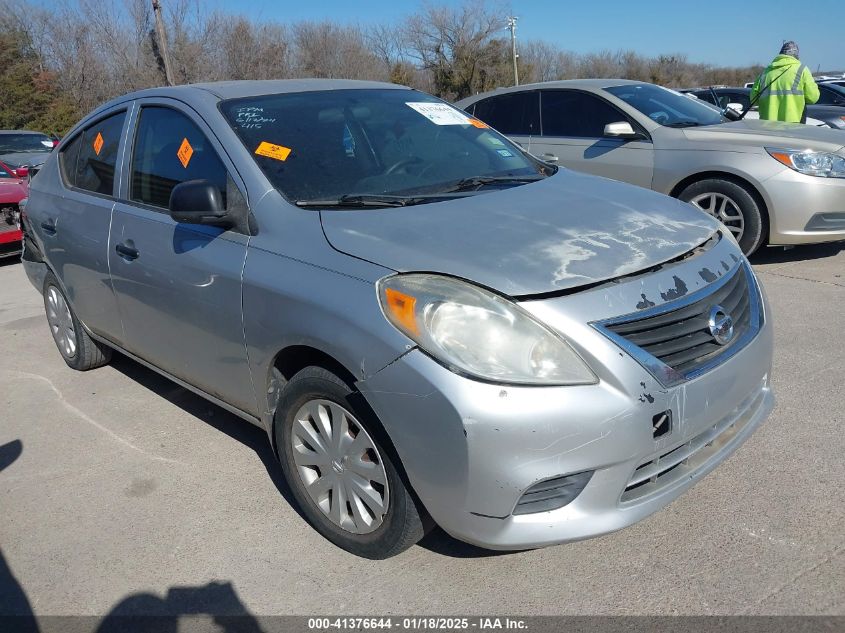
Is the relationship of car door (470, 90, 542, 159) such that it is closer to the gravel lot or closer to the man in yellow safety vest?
the man in yellow safety vest

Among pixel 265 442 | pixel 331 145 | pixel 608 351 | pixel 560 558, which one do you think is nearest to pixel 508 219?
pixel 608 351

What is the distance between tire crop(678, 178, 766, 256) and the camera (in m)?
6.13

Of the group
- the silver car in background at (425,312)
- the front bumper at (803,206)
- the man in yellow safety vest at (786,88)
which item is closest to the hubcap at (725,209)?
the front bumper at (803,206)

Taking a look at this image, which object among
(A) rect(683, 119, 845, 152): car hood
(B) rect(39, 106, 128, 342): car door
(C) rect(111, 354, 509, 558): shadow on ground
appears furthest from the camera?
(A) rect(683, 119, 845, 152): car hood

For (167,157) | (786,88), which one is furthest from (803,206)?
(167,157)

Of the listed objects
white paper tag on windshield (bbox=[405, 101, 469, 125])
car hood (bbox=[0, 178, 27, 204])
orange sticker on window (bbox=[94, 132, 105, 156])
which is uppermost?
white paper tag on windshield (bbox=[405, 101, 469, 125])

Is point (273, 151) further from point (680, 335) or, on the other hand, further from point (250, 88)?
point (680, 335)

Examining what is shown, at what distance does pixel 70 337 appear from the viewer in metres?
4.89

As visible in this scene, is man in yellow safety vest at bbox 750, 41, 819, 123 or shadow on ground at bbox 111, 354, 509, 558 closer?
shadow on ground at bbox 111, 354, 509, 558

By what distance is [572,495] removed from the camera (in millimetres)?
2316

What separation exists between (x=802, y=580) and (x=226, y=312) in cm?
228

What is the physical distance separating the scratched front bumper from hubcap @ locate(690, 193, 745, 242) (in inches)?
166

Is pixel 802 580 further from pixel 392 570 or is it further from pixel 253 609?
pixel 253 609

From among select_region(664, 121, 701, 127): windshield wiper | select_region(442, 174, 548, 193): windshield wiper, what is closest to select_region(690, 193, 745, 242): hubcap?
select_region(664, 121, 701, 127): windshield wiper
